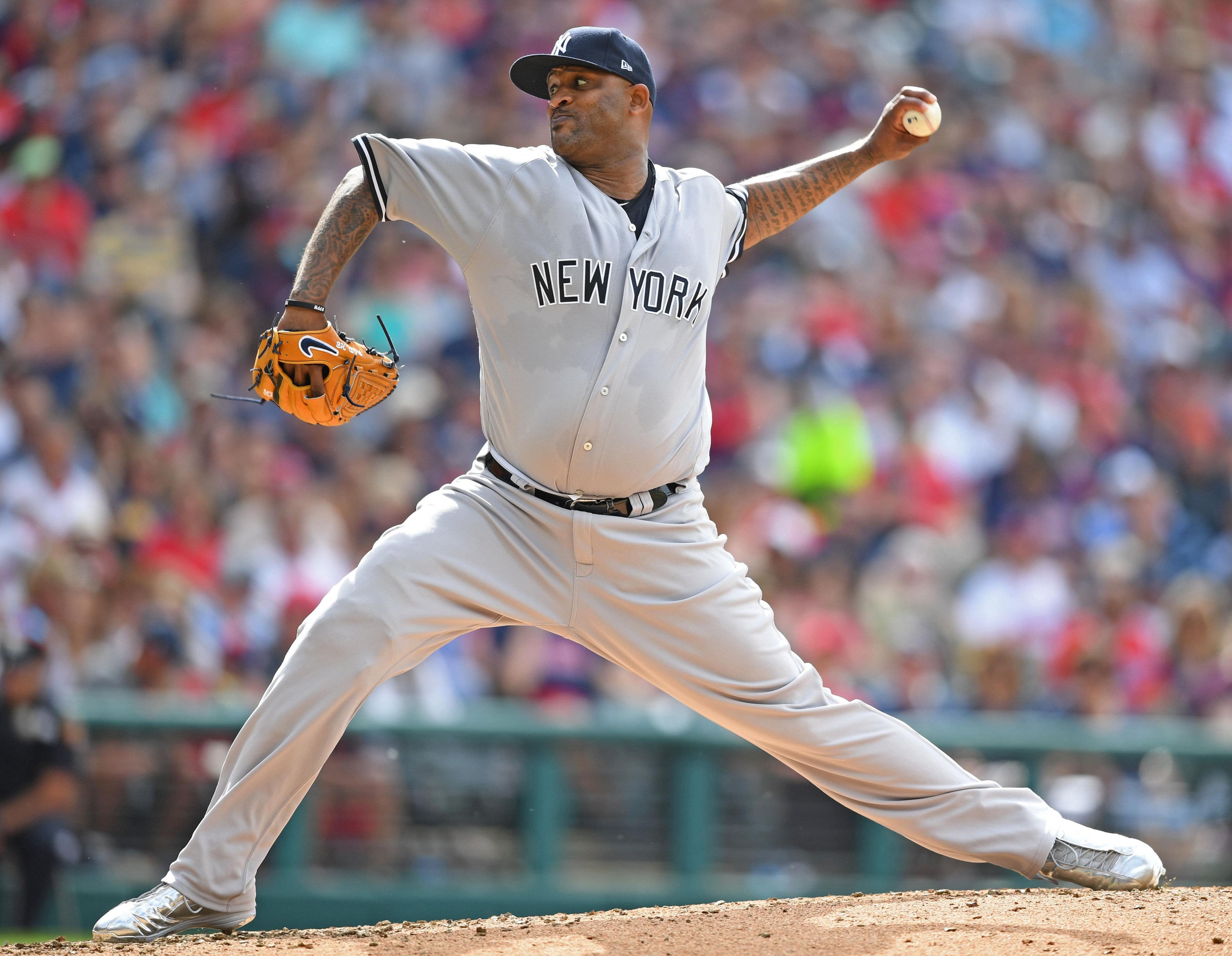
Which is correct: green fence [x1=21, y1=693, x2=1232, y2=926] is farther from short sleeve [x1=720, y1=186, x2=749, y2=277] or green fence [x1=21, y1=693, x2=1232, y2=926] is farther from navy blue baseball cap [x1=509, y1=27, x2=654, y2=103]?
navy blue baseball cap [x1=509, y1=27, x2=654, y2=103]

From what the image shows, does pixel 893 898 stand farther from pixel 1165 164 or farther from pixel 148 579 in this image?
pixel 1165 164

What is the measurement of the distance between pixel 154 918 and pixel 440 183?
1693 millimetres

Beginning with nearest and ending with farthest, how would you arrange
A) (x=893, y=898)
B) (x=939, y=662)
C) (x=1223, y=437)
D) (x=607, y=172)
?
(x=607, y=172) < (x=893, y=898) < (x=939, y=662) < (x=1223, y=437)

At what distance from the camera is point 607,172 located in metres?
3.57

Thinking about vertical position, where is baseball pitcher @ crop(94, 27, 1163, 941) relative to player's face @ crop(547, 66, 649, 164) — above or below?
below

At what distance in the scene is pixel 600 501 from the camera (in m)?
3.51

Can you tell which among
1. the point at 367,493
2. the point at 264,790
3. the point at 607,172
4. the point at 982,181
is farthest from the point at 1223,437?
the point at 264,790

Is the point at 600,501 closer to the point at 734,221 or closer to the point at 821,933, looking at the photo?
the point at 734,221

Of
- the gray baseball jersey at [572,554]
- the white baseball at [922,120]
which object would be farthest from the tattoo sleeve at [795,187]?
the gray baseball jersey at [572,554]

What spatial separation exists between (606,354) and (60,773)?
3702mm

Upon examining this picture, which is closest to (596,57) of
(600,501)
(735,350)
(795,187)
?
(795,187)

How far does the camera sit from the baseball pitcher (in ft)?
11.0

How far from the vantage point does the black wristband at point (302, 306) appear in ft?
10.8

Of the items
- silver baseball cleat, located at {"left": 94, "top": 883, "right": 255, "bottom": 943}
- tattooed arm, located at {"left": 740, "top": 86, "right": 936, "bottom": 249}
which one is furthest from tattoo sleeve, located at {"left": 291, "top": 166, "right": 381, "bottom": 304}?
silver baseball cleat, located at {"left": 94, "top": 883, "right": 255, "bottom": 943}
